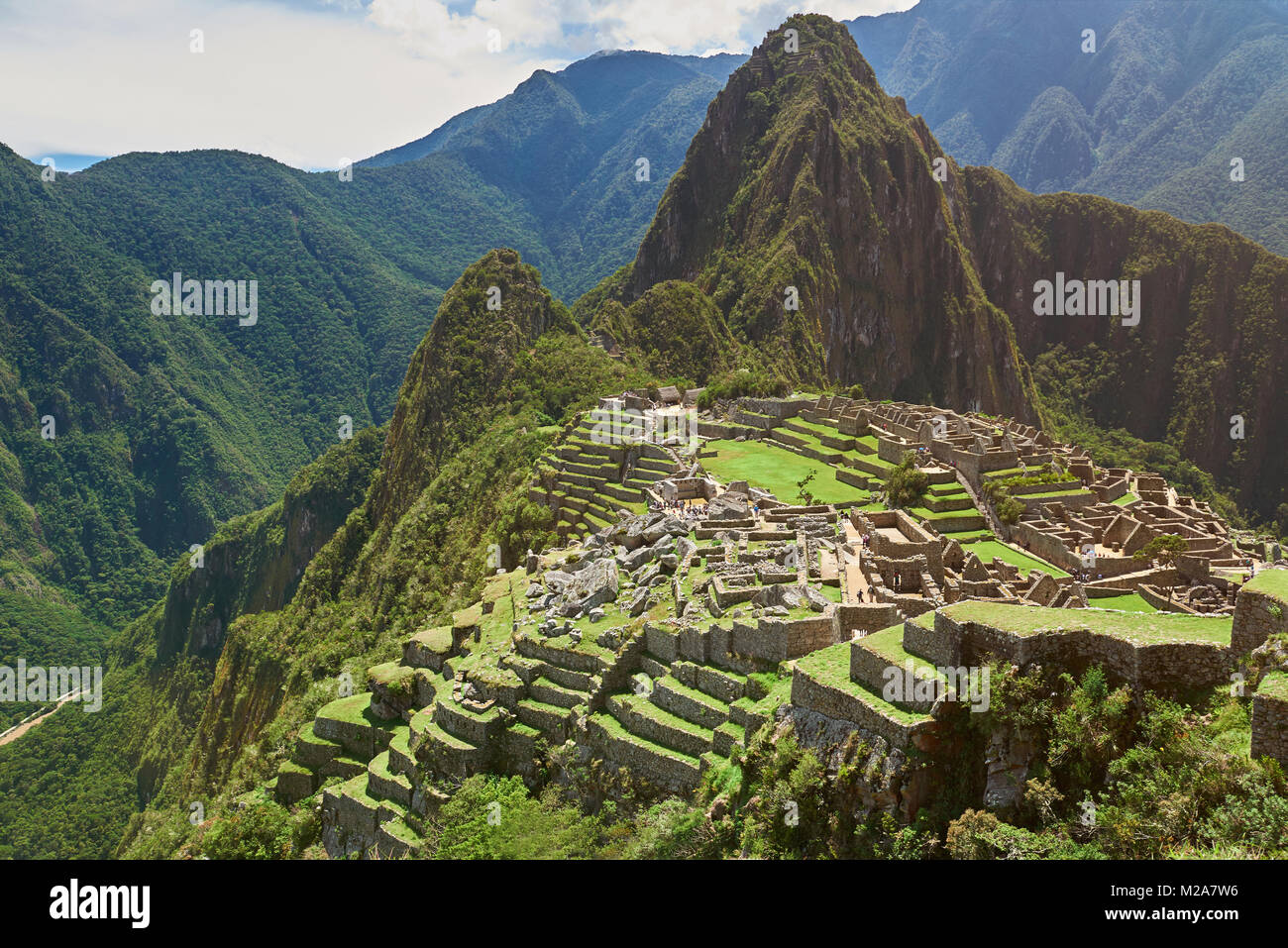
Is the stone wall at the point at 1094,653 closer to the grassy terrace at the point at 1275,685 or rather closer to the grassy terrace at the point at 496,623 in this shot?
the grassy terrace at the point at 1275,685

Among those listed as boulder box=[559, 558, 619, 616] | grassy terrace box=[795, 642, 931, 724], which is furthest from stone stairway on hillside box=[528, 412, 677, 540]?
grassy terrace box=[795, 642, 931, 724]

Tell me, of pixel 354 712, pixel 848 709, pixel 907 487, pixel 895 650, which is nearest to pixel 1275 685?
pixel 895 650

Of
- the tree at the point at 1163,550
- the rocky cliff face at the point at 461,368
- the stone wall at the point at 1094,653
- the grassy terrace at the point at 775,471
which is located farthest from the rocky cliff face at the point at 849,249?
the stone wall at the point at 1094,653

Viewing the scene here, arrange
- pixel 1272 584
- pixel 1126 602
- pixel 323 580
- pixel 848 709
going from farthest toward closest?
pixel 323 580, pixel 1126 602, pixel 848 709, pixel 1272 584

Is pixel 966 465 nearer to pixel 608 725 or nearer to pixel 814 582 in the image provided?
pixel 814 582

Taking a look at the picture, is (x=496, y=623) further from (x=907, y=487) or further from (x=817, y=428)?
(x=817, y=428)
